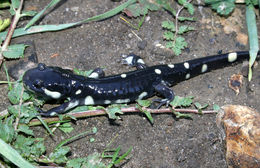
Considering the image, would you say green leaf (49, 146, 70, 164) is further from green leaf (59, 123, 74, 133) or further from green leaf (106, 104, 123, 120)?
green leaf (106, 104, 123, 120)

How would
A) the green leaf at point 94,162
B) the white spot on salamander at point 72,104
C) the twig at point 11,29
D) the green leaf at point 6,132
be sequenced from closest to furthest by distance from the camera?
1. the green leaf at point 6,132
2. the green leaf at point 94,162
3. the white spot on salamander at point 72,104
4. the twig at point 11,29

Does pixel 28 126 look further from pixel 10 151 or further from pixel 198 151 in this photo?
pixel 198 151

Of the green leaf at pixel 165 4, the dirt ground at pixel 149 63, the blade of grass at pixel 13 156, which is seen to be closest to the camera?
the blade of grass at pixel 13 156

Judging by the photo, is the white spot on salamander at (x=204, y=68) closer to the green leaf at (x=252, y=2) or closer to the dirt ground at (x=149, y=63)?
the dirt ground at (x=149, y=63)

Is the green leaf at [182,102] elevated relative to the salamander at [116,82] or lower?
lower

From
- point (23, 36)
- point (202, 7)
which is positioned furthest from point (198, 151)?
point (23, 36)

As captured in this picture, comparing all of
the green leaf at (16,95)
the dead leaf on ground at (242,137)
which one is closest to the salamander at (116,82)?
the green leaf at (16,95)
